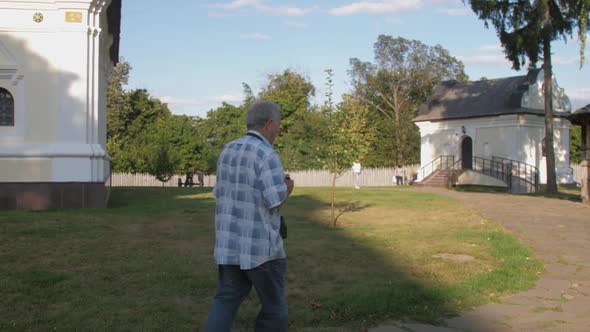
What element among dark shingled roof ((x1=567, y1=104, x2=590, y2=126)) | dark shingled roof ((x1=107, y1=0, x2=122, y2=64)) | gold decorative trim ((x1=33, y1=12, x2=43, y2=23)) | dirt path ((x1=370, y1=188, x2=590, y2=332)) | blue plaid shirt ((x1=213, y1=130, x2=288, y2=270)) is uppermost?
dark shingled roof ((x1=107, y1=0, x2=122, y2=64))

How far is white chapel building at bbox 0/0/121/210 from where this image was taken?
13.3 metres

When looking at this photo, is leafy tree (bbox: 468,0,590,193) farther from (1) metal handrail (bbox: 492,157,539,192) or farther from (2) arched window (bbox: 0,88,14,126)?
(2) arched window (bbox: 0,88,14,126)

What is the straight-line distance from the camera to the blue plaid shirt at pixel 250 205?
3.84 metres

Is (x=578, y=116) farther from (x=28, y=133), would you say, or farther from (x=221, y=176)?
(x=221, y=176)

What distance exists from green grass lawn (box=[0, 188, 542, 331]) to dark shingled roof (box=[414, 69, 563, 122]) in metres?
24.6

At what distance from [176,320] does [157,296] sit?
0.83 meters

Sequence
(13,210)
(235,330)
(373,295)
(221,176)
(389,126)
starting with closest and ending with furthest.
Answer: (221,176) → (235,330) → (373,295) → (13,210) → (389,126)

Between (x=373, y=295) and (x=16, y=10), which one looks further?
(x=16, y=10)

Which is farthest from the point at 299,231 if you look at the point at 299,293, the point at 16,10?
the point at 16,10

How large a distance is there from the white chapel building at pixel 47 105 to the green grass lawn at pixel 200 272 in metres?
1.38

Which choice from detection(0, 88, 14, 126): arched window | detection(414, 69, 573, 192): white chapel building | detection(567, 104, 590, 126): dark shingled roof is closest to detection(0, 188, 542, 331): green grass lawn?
detection(0, 88, 14, 126): arched window

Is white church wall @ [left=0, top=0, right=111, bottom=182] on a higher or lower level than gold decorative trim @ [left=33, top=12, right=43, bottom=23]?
lower

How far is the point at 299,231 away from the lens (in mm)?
11016

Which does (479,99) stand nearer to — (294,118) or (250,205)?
(294,118)
